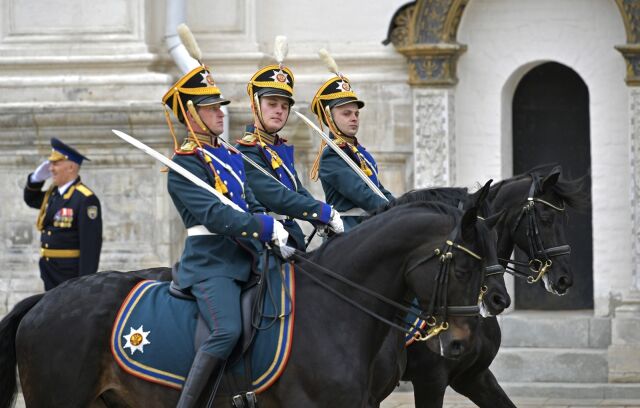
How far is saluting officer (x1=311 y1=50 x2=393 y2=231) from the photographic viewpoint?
27.3ft

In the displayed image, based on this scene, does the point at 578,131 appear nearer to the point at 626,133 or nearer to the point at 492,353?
the point at 626,133

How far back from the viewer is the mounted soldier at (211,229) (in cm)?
649

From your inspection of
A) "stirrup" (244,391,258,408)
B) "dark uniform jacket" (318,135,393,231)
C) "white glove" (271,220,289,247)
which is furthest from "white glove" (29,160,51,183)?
"stirrup" (244,391,258,408)

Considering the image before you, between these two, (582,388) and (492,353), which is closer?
(492,353)

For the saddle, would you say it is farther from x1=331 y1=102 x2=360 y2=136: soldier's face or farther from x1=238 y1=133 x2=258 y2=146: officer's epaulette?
x1=331 y1=102 x2=360 y2=136: soldier's face

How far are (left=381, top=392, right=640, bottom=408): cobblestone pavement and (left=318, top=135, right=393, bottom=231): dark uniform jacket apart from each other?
2.60 metres

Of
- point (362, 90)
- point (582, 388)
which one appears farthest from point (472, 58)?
point (582, 388)

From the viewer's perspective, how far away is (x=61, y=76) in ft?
40.0

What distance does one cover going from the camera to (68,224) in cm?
1004

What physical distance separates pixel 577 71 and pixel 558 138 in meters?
0.68

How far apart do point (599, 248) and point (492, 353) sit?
4148 millimetres

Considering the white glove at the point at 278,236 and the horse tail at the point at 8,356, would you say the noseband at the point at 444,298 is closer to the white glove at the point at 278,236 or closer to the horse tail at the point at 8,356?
the white glove at the point at 278,236

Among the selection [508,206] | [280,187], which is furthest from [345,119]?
[280,187]

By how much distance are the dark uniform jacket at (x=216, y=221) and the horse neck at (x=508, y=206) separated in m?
1.73
